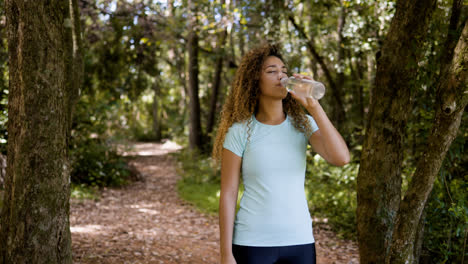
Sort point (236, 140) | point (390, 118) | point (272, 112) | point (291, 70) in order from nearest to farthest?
point (236, 140), point (272, 112), point (390, 118), point (291, 70)

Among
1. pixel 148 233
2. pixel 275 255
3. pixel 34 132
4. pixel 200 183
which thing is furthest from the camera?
pixel 200 183

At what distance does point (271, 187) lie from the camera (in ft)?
6.83

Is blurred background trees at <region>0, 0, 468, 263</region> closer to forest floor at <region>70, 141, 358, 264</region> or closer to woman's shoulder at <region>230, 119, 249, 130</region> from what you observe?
forest floor at <region>70, 141, 358, 264</region>

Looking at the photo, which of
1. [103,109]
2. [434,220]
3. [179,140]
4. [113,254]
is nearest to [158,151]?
[179,140]

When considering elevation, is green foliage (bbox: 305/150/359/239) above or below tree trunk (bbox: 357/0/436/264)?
below

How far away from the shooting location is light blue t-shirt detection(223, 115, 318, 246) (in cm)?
205

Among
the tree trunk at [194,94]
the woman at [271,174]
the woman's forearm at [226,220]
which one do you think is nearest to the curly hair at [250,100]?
the woman at [271,174]

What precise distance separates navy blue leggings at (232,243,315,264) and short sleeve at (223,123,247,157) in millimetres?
487

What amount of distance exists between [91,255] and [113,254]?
0.27 meters

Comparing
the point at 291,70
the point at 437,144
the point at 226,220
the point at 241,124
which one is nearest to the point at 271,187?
the point at 226,220

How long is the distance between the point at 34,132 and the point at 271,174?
1.79 meters

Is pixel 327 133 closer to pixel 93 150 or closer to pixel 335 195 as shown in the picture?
pixel 335 195

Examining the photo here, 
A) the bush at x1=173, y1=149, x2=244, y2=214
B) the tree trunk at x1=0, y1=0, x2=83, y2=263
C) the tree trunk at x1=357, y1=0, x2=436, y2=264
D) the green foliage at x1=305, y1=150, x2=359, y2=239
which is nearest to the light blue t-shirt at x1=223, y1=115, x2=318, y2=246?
the tree trunk at x1=357, y1=0, x2=436, y2=264

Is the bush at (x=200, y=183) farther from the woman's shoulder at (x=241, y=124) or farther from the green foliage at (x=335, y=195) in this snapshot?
the woman's shoulder at (x=241, y=124)
